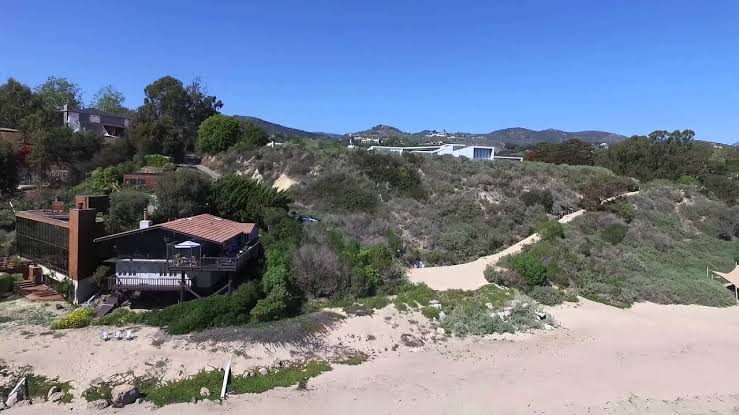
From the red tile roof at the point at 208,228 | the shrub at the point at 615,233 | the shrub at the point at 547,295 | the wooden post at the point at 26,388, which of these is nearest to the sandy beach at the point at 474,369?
the wooden post at the point at 26,388

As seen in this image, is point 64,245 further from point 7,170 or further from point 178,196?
point 7,170

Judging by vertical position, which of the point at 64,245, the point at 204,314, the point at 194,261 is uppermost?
the point at 64,245

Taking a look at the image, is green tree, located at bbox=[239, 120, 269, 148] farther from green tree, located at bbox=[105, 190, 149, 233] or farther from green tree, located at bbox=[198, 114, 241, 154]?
green tree, located at bbox=[105, 190, 149, 233]

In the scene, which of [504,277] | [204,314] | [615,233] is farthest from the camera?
[615,233]

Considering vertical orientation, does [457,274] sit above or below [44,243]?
below

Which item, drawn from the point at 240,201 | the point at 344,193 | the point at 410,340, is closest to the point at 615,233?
the point at 344,193

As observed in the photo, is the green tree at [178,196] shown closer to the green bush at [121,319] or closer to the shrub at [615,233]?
the green bush at [121,319]

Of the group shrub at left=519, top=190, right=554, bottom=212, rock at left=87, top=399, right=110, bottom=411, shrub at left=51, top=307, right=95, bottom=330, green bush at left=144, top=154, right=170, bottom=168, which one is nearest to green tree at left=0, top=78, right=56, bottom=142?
green bush at left=144, top=154, right=170, bottom=168
